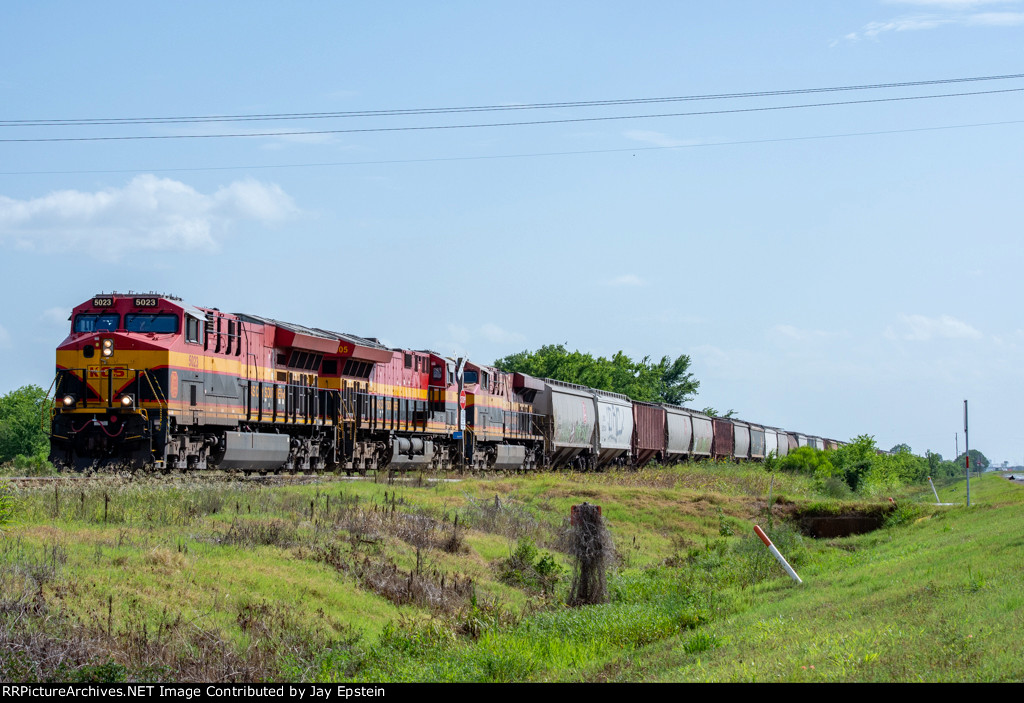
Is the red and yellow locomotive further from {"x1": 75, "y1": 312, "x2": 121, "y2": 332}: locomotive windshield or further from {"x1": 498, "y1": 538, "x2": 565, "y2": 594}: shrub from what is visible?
{"x1": 498, "y1": 538, "x2": 565, "y2": 594}: shrub

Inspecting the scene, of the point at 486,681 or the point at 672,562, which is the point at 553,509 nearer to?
the point at 672,562

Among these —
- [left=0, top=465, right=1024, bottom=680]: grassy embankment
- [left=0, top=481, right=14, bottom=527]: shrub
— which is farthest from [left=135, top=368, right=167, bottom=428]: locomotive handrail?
[left=0, top=481, right=14, bottom=527]: shrub

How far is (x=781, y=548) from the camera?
18875mm

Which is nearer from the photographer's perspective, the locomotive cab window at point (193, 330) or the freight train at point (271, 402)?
the freight train at point (271, 402)

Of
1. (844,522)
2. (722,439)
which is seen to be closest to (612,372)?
(722,439)

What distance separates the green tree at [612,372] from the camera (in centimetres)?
9544

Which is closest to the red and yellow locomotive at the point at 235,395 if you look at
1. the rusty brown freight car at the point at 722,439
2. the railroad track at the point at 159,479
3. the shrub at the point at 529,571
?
the railroad track at the point at 159,479

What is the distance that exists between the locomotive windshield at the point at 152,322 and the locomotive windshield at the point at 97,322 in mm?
324

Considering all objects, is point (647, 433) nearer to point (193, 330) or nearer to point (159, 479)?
point (193, 330)

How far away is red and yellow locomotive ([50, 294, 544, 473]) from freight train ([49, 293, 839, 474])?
0.04 meters

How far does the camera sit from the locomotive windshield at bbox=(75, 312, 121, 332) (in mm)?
23938

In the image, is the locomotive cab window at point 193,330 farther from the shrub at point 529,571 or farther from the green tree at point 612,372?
the green tree at point 612,372
